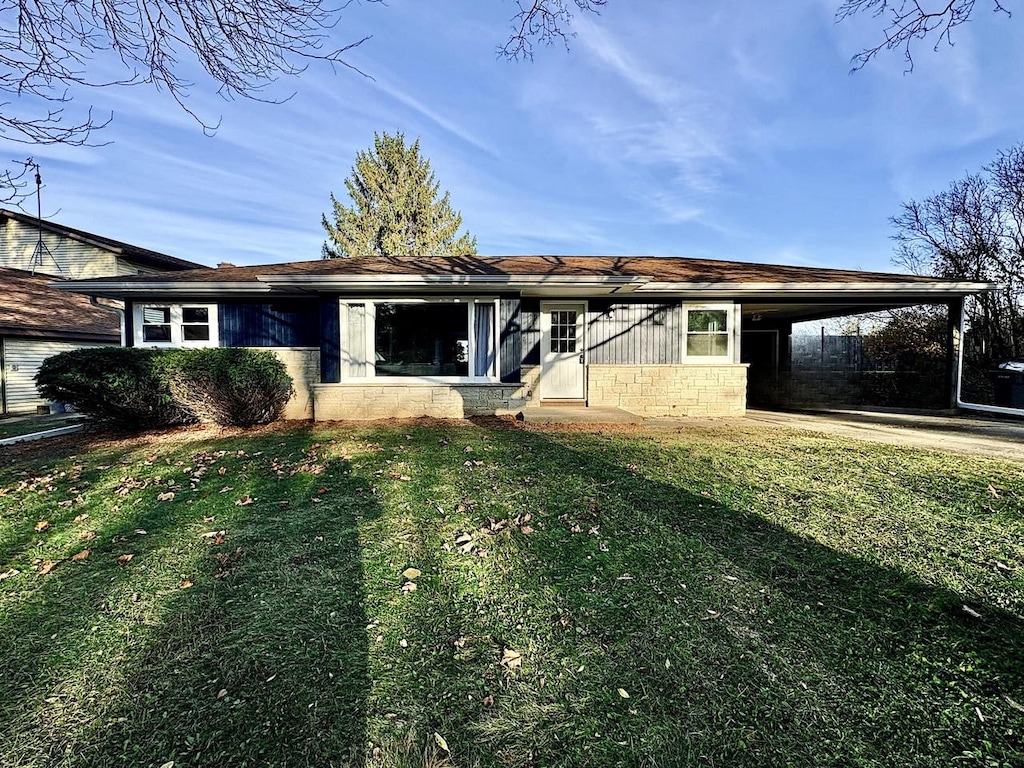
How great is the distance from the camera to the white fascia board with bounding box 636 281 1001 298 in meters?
9.55

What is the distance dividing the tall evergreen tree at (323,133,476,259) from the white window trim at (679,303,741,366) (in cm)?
2095

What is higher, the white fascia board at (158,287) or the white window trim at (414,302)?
the white fascia board at (158,287)

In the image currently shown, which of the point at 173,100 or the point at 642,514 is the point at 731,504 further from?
the point at 173,100

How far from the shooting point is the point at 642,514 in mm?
4129

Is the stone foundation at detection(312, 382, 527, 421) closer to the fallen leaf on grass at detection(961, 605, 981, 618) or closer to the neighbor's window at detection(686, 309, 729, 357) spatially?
the neighbor's window at detection(686, 309, 729, 357)

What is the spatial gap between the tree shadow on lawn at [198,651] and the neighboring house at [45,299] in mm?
10401

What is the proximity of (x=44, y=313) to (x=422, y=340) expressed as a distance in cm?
1297

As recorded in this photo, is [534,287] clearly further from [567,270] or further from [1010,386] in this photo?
[1010,386]

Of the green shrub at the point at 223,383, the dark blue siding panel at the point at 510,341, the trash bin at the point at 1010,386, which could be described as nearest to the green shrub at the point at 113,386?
the green shrub at the point at 223,383

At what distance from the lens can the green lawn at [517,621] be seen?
6.34ft

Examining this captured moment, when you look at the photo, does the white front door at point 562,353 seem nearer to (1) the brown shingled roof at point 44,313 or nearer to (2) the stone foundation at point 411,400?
(2) the stone foundation at point 411,400

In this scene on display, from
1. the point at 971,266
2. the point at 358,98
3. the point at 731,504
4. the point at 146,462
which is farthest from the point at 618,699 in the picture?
the point at 971,266

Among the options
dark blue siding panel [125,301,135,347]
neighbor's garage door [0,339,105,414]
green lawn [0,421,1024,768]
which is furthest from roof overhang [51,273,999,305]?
neighbor's garage door [0,339,105,414]

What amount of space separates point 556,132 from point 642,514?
40.0 feet
